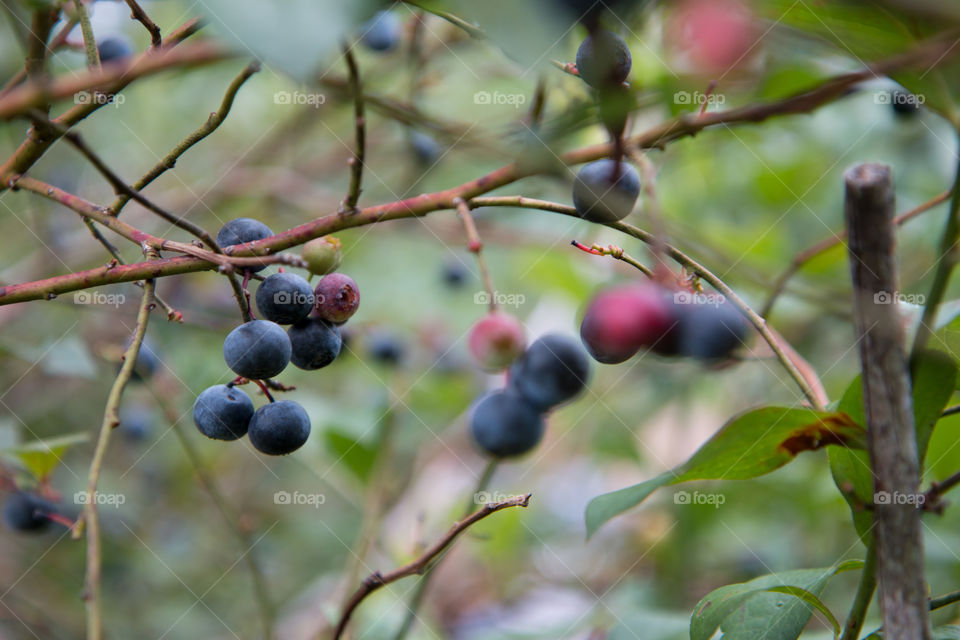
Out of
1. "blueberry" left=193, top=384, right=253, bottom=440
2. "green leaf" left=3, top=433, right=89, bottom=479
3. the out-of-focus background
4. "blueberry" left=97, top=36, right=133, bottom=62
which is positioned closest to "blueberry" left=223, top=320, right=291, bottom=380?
"blueberry" left=193, top=384, right=253, bottom=440

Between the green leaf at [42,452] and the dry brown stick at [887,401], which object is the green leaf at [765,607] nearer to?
the dry brown stick at [887,401]

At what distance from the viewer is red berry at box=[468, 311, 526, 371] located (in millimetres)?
802

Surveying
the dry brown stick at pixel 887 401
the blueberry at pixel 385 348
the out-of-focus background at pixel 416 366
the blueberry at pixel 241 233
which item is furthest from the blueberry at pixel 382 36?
the dry brown stick at pixel 887 401

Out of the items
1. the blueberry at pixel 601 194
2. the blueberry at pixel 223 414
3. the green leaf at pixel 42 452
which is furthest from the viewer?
the green leaf at pixel 42 452

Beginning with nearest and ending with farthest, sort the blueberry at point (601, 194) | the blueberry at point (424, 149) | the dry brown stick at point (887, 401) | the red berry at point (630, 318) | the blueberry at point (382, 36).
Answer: the dry brown stick at point (887, 401) → the red berry at point (630, 318) → the blueberry at point (601, 194) → the blueberry at point (382, 36) → the blueberry at point (424, 149)

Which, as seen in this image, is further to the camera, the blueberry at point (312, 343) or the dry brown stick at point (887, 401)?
the blueberry at point (312, 343)

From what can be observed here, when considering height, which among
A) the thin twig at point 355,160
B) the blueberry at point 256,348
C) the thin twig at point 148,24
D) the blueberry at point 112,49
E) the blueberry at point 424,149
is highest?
the blueberry at point 424,149

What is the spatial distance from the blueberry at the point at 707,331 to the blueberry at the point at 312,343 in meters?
0.39

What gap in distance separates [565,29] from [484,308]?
198cm

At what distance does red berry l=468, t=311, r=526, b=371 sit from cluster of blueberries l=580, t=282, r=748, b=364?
0.26 ft

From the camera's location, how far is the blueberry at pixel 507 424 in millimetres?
966

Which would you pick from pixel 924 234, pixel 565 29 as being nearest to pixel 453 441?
pixel 924 234

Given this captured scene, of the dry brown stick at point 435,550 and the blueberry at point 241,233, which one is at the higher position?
the blueberry at point 241,233

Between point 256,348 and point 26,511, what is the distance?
2.91 feet
